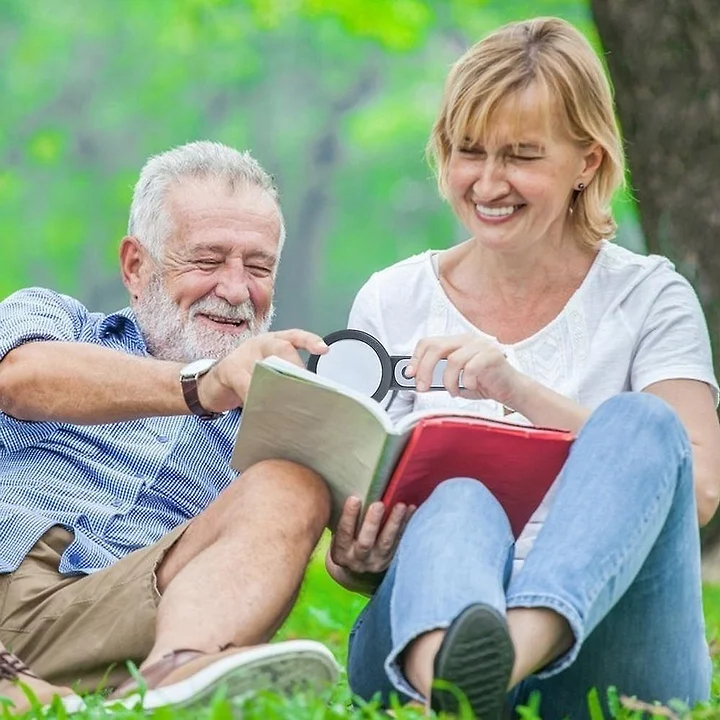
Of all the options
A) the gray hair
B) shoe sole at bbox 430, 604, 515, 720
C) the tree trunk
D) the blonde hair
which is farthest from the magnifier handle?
the tree trunk

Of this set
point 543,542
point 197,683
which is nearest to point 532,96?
point 543,542

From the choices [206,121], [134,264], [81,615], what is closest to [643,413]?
[81,615]

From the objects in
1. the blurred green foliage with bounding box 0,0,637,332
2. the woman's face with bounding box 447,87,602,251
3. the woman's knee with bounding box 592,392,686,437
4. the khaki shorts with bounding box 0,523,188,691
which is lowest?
the blurred green foliage with bounding box 0,0,637,332

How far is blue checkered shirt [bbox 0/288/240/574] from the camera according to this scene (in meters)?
3.50

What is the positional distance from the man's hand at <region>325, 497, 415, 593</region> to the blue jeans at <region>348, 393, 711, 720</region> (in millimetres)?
108

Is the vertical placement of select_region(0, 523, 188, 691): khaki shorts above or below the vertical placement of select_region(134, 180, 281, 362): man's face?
below

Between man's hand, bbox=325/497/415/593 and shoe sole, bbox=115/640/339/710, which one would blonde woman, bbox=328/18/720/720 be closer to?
man's hand, bbox=325/497/415/593

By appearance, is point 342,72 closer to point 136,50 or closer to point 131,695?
point 136,50

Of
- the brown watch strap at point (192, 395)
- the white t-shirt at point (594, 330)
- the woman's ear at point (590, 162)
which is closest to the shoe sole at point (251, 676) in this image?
the brown watch strap at point (192, 395)

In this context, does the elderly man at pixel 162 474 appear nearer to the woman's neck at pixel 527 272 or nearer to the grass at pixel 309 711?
the grass at pixel 309 711

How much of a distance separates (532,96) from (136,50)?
22929mm

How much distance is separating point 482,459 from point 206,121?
78.4 ft

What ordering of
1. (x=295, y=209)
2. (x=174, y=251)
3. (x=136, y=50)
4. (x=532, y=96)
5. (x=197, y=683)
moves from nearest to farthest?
(x=197, y=683)
(x=532, y=96)
(x=174, y=251)
(x=136, y=50)
(x=295, y=209)

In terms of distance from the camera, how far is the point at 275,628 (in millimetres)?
2932
